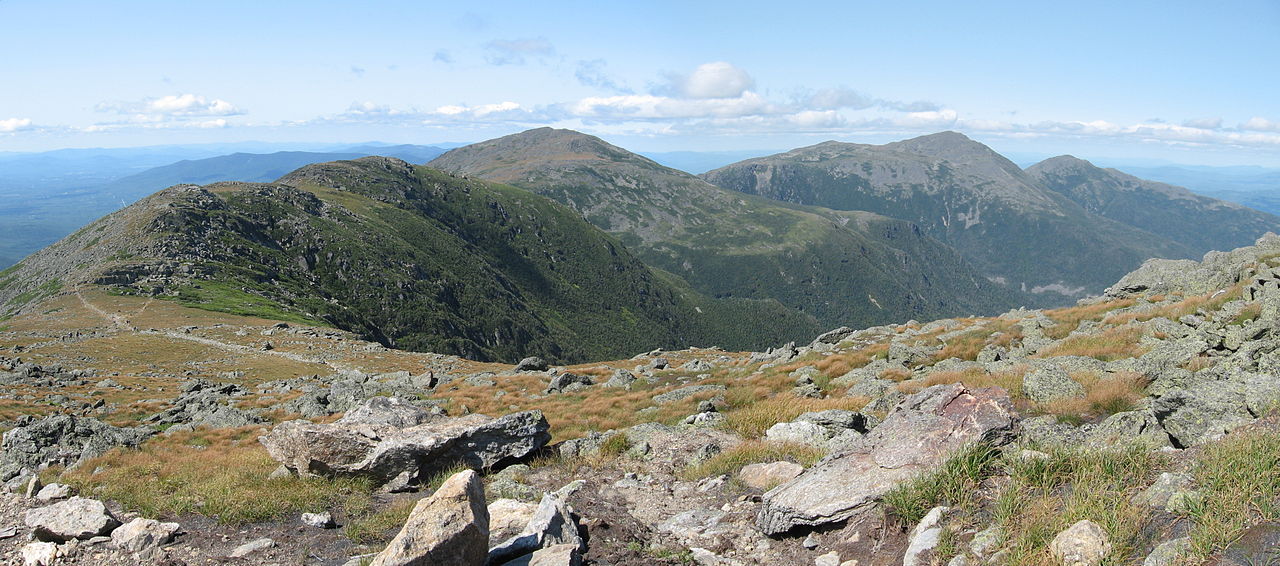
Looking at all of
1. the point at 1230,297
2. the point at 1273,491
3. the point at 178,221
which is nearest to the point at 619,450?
the point at 1273,491

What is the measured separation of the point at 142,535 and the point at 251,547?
2028 mm

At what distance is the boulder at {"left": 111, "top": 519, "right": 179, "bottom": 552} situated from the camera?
10227mm

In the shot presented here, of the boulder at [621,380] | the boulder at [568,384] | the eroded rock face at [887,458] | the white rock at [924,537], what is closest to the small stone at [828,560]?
the eroded rock face at [887,458]

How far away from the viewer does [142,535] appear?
10.4 m

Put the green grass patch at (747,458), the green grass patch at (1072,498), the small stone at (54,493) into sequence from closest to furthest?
the green grass patch at (1072,498) → the small stone at (54,493) → the green grass patch at (747,458)

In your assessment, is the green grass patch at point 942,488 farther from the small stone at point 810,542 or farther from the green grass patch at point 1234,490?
the green grass patch at point 1234,490

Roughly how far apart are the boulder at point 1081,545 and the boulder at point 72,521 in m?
15.3

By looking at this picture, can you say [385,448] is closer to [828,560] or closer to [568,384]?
[828,560]

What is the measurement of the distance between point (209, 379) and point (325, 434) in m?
50.2

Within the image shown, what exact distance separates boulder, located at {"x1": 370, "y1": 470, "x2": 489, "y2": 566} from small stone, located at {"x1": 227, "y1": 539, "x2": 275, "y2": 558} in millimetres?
3551

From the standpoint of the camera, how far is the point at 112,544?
10.2m

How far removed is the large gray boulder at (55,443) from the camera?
18.4 metres

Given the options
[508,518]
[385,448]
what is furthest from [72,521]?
[508,518]

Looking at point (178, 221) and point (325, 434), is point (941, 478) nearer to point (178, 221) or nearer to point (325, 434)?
point (325, 434)
